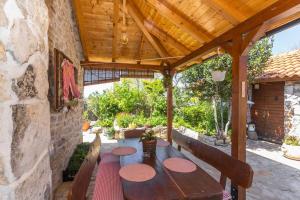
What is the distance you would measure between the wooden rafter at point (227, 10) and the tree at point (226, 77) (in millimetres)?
2931

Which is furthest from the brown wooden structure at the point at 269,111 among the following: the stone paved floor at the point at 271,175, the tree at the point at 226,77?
the tree at the point at 226,77

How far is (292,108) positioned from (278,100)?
2.29 feet

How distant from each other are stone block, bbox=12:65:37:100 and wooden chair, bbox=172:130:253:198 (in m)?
1.94

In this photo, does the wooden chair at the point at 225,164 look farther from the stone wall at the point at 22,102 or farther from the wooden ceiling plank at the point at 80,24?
the wooden ceiling plank at the point at 80,24

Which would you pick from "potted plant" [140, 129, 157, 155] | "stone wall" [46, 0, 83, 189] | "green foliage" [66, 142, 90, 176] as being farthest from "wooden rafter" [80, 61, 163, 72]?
"potted plant" [140, 129, 157, 155]

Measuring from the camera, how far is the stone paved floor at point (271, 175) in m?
3.23

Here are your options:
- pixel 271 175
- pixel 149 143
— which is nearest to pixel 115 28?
pixel 149 143

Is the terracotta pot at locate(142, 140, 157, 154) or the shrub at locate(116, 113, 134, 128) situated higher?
the terracotta pot at locate(142, 140, 157, 154)

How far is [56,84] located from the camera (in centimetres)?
288

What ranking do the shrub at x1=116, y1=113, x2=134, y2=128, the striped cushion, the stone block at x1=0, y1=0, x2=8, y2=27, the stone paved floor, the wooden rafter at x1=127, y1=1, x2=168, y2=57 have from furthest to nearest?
1. the shrub at x1=116, y1=113, x2=134, y2=128
2. the wooden rafter at x1=127, y1=1, x2=168, y2=57
3. the stone paved floor
4. the striped cushion
5. the stone block at x1=0, y1=0, x2=8, y2=27

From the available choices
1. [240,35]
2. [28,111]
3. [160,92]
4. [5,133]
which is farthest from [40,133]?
[160,92]

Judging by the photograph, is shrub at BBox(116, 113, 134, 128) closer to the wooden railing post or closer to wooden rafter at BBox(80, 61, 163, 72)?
wooden rafter at BBox(80, 61, 163, 72)

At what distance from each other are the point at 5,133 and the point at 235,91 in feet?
9.68

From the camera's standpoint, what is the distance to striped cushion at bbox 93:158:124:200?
208cm
